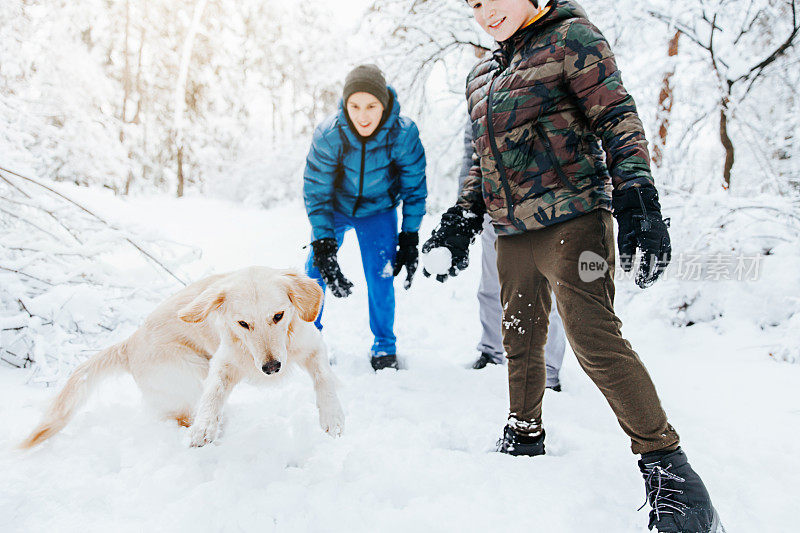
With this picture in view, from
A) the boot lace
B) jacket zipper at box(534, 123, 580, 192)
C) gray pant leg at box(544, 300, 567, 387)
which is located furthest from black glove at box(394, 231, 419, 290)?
the boot lace

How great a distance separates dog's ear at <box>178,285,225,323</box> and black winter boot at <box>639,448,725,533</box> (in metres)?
1.66

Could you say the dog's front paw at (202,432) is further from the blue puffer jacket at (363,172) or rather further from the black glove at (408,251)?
the black glove at (408,251)

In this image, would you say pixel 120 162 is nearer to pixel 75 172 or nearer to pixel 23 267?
pixel 75 172

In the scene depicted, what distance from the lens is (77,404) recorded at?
Result: 5.87ft

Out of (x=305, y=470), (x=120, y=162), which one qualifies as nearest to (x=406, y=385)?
(x=305, y=470)

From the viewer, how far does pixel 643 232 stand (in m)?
1.21

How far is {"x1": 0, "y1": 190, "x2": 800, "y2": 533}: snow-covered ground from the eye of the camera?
1.33 meters

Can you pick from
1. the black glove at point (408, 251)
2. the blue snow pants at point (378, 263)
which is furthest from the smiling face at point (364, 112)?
the black glove at point (408, 251)

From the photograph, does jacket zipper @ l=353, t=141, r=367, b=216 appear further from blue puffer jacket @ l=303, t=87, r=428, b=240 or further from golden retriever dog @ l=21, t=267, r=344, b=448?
golden retriever dog @ l=21, t=267, r=344, b=448

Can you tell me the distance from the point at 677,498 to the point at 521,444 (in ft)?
1.91

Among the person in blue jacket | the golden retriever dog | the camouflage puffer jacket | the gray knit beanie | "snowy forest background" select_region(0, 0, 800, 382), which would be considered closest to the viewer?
the camouflage puffer jacket

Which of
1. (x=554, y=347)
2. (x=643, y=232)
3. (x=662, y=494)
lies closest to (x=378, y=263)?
(x=554, y=347)

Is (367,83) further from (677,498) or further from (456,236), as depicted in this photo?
(677,498)

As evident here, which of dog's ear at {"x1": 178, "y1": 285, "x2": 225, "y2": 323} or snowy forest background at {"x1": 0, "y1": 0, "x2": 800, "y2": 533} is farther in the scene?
dog's ear at {"x1": 178, "y1": 285, "x2": 225, "y2": 323}
